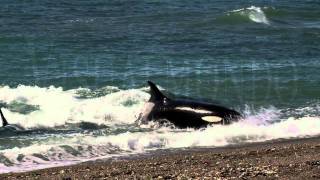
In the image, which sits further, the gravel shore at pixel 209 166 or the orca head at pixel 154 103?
the orca head at pixel 154 103

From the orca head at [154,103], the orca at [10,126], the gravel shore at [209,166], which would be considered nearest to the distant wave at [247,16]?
the orca head at [154,103]

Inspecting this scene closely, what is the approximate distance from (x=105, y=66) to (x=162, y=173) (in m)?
15.5

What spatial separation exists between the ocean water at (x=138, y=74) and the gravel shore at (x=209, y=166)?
3.18 feet

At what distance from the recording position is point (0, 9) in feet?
142

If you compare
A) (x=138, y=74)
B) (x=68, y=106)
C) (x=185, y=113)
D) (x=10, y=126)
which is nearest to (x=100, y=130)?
(x=185, y=113)

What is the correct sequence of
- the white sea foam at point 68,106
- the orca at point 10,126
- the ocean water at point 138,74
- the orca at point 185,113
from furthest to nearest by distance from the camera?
the white sea foam at point 68,106 → the orca at point 10,126 → the orca at point 185,113 → the ocean water at point 138,74

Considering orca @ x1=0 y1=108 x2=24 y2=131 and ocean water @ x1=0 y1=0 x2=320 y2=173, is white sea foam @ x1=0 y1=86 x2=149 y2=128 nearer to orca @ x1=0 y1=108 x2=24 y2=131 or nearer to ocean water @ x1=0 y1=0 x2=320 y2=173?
ocean water @ x1=0 y1=0 x2=320 y2=173

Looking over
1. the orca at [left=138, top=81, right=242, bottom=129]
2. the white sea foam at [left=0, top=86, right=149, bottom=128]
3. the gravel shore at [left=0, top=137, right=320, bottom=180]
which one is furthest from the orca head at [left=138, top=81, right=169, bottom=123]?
the gravel shore at [left=0, top=137, right=320, bottom=180]

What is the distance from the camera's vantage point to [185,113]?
16.0m

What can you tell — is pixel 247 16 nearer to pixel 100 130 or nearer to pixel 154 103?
pixel 154 103

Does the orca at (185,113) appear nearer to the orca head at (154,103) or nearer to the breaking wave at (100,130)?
the orca head at (154,103)

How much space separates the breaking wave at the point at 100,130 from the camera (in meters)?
13.6

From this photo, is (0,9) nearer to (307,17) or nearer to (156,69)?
(307,17)

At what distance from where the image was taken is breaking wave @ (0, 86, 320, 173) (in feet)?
44.7
